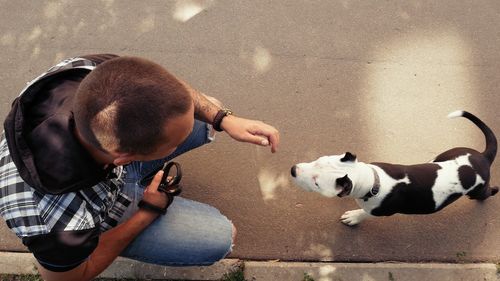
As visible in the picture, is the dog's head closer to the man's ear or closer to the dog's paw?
the dog's paw

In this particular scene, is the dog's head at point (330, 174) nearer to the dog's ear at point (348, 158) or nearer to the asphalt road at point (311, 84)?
the dog's ear at point (348, 158)

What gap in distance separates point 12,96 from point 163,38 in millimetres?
1256

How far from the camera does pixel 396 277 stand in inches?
107

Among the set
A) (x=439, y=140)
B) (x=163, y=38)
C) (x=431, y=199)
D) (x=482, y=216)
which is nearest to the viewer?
(x=431, y=199)

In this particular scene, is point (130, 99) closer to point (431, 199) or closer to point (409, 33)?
point (431, 199)

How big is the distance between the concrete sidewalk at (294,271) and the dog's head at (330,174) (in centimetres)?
57

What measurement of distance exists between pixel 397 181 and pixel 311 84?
1.17m

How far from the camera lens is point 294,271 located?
107 inches

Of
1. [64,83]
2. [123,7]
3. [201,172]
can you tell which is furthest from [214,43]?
[64,83]

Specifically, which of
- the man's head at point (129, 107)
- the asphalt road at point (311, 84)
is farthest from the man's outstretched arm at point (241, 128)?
the asphalt road at point (311, 84)

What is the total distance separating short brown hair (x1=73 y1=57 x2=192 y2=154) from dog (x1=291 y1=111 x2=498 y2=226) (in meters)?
1.22

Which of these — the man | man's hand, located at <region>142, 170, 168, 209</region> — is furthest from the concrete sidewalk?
man's hand, located at <region>142, 170, 168, 209</region>

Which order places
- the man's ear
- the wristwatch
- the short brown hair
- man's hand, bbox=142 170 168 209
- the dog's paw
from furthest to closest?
the dog's paw → the wristwatch → man's hand, bbox=142 170 168 209 → the man's ear → the short brown hair

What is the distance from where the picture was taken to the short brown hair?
1.44 metres
